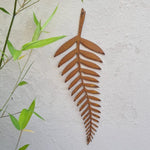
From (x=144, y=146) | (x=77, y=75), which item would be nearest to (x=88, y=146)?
(x=144, y=146)

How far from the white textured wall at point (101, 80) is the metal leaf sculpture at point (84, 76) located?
0.10 ft

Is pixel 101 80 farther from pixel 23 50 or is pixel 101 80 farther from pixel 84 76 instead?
pixel 23 50

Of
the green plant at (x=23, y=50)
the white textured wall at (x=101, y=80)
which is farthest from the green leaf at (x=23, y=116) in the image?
the white textured wall at (x=101, y=80)

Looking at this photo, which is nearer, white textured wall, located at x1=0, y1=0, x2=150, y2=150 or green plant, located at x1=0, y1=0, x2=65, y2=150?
green plant, located at x1=0, y1=0, x2=65, y2=150

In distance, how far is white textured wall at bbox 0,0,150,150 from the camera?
31.4 inches

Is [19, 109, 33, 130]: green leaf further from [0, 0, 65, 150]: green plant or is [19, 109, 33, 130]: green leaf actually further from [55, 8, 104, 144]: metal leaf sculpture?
[55, 8, 104, 144]: metal leaf sculpture

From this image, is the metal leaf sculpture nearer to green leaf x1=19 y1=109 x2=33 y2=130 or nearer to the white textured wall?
the white textured wall

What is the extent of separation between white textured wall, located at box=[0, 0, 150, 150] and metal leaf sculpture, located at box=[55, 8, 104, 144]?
0.03m

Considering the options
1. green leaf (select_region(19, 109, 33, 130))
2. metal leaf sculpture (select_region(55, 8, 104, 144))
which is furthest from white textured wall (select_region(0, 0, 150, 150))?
green leaf (select_region(19, 109, 33, 130))

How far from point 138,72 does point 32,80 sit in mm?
512

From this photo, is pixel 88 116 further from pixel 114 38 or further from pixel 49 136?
pixel 114 38

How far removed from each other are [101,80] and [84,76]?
8 cm

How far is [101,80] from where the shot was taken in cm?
85

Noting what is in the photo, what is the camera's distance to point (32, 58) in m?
0.86
